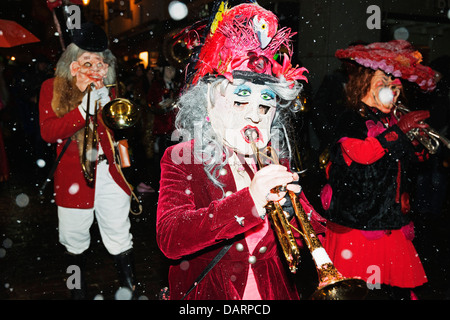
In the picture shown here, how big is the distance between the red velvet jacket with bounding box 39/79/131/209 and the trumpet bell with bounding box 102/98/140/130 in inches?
7.6

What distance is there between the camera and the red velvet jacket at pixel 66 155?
130 inches

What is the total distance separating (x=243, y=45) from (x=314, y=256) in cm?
97

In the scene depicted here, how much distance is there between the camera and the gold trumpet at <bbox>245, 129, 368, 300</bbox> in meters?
1.47

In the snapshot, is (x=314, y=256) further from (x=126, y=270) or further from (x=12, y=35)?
(x=12, y=35)

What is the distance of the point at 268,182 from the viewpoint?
61.0 inches

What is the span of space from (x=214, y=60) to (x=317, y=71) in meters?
7.75

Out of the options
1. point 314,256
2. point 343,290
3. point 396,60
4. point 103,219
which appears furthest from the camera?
point 103,219

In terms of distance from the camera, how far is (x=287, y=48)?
2113 mm

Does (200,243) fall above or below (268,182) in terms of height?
below

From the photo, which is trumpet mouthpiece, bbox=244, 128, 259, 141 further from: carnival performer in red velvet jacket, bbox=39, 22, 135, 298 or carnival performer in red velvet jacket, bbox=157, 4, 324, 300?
carnival performer in red velvet jacket, bbox=39, 22, 135, 298

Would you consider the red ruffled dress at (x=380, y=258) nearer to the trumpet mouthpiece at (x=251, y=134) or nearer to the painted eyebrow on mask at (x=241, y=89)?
the trumpet mouthpiece at (x=251, y=134)

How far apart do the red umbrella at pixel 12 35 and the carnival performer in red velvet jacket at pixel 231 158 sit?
3.80 m

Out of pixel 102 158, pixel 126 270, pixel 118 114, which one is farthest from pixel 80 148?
pixel 126 270

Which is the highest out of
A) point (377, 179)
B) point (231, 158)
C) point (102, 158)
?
point (231, 158)
